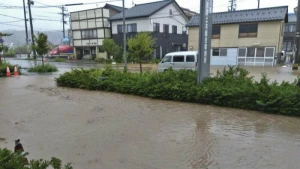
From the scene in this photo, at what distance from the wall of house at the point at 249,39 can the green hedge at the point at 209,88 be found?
16257 millimetres

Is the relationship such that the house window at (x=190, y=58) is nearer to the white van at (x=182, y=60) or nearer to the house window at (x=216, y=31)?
the white van at (x=182, y=60)

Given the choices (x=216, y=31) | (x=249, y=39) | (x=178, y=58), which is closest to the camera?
(x=178, y=58)

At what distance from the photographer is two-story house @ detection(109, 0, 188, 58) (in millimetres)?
29297

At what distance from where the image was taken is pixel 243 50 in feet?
80.1

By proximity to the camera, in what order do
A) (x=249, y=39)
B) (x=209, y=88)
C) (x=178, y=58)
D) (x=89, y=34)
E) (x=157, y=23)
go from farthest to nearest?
(x=89, y=34)
(x=157, y=23)
(x=249, y=39)
(x=178, y=58)
(x=209, y=88)

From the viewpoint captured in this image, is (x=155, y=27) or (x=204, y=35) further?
(x=155, y=27)

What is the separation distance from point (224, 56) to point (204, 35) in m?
18.5

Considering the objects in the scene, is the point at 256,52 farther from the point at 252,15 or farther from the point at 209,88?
the point at 209,88

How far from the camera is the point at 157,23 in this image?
3003cm

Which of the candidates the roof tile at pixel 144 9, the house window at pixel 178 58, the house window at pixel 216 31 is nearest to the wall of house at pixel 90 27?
the roof tile at pixel 144 9

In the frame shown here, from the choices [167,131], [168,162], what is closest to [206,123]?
[167,131]

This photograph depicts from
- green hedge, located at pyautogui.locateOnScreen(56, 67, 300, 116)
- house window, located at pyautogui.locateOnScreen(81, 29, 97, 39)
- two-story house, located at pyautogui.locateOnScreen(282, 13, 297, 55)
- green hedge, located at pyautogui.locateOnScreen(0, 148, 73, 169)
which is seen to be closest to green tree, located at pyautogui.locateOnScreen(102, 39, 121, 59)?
house window, located at pyautogui.locateOnScreen(81, 29, 97, 39)

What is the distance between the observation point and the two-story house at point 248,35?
2245 centimetres

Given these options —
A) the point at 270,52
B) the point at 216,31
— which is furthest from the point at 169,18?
the point at 270,52
